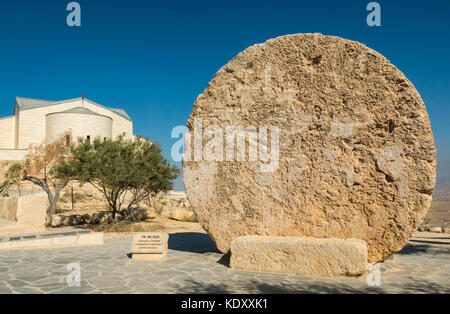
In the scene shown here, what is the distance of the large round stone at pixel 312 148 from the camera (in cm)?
535

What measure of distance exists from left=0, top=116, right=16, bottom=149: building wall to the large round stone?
34.4 m

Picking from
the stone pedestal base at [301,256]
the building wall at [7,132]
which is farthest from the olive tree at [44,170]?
the building wall at [7,132]

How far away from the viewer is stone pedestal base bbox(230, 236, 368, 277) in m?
5.03

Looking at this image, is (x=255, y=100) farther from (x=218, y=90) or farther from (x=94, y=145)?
(x=94, y=145)

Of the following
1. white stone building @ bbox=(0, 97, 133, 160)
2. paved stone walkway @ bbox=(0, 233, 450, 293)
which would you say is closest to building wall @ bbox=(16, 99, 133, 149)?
white stone building @ bbox=(0, 97, 133, 160)

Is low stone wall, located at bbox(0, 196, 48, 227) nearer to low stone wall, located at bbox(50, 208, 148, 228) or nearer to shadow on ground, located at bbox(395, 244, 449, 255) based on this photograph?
low stone wall, located at bbox(50, 208, 148, 228)

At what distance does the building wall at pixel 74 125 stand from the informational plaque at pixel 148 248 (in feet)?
88.9

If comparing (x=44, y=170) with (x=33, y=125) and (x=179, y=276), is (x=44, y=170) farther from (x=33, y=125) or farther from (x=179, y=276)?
(x=33, y=125)

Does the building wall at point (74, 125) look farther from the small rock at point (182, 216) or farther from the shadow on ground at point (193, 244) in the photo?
the shadow on ground at point (193, 244)

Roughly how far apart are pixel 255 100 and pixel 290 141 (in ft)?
3.37

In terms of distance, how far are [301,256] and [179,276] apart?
75.6 inches

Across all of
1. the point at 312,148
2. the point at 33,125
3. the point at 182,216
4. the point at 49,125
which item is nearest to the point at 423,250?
the point at 312,148

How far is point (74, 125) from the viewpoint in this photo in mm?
31000

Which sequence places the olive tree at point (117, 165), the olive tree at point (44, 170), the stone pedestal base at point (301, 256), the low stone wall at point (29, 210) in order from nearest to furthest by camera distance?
the stone pedestal base at point (301, 256)
the low stone wall at point (29, 210)
the olive tree at point (117, 165)
the olive tree at point (44, 170)
